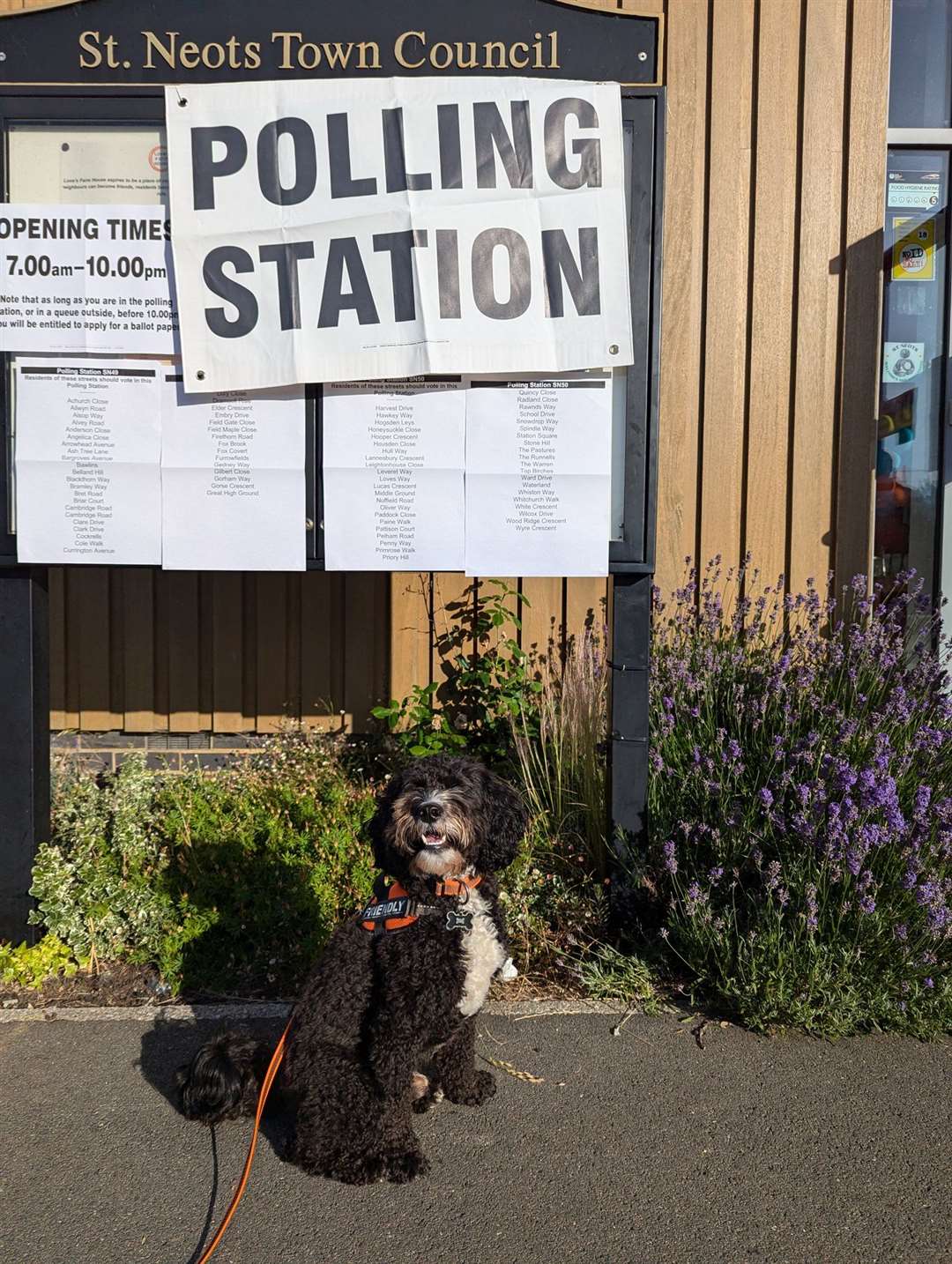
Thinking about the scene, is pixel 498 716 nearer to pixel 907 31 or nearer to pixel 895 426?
pixel 895 426

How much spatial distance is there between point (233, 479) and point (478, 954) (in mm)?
2115

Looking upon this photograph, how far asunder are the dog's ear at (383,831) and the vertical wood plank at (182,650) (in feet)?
11.1

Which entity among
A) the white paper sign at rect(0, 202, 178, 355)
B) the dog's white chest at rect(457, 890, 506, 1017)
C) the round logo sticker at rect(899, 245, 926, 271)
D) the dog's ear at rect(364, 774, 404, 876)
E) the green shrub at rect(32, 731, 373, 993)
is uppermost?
the round logo sticker at rect(899, 245, 926, 271)

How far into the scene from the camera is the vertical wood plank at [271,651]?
5746 mm

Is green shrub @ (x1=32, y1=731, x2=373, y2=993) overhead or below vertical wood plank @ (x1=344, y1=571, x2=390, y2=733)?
below

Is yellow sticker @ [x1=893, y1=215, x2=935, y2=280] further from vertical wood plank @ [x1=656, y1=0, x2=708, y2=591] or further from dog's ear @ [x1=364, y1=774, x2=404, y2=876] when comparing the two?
dog's ear @ [x1=364, y1=774, x2=404, y2=876]

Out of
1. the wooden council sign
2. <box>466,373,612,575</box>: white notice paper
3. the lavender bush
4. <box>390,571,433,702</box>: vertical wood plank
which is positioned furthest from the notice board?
<box>390,571,433,702</box>: vertical wood plank

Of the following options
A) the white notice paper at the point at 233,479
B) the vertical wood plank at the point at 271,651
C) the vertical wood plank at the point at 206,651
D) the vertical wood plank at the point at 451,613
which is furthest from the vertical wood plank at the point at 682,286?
the vertical wood plank at the point at 206,651

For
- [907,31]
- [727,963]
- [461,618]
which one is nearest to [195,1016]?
[727,963]

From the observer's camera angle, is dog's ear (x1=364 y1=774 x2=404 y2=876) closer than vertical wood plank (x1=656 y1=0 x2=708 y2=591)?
Yes

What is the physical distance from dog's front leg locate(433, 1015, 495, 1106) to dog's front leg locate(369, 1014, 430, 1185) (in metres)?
0.26

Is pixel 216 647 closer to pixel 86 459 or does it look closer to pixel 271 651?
pixel 271 651

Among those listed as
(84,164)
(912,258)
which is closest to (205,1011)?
(84,164)

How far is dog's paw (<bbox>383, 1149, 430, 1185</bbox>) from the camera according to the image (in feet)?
8.72
